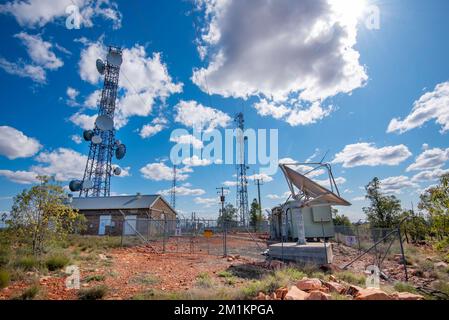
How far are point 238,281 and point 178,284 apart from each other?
1.90 meters

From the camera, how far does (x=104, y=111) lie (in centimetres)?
3409

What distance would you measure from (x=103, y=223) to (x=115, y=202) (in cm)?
285

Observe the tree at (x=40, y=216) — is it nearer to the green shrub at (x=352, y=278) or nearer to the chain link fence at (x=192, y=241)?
the chain link fence at (x=192, y=241)

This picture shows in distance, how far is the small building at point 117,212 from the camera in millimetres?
28812

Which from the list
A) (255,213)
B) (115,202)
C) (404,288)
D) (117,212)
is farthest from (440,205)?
(255,213)

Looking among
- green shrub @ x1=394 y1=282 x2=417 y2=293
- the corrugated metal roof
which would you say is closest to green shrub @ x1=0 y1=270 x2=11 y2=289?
green shrub @ x1=394 y1=282 x2=417 y2=293

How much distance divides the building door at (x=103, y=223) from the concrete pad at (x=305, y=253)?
24.2 metres

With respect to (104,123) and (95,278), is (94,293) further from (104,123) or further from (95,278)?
(104,123)

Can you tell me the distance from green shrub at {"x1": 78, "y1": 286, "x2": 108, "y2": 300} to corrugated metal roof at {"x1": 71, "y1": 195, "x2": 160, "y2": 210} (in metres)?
23.7

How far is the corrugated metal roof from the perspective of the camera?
29.7 metres

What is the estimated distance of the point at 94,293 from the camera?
19.3 feet

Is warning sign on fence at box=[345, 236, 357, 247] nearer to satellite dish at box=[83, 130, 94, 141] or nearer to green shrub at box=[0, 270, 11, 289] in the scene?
green shrub at box=[0, 270, 11, 289]
